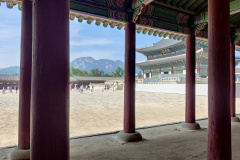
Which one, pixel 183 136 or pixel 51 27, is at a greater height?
pixel 51 27

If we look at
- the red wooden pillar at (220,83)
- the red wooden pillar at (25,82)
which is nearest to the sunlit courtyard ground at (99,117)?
the red wooden pillar at (25,82)

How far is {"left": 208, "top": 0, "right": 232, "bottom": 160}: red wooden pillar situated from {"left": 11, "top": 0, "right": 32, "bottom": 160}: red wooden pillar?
9.48 ft

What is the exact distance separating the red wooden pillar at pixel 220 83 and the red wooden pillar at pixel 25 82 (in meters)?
2.89

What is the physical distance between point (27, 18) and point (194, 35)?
14.6 ft

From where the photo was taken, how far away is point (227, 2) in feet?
7.54

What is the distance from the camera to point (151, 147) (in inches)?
149

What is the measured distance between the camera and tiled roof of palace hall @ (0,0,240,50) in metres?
3.98

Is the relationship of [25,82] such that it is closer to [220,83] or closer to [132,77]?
[132,77]

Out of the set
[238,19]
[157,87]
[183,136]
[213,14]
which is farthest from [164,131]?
[157,87]

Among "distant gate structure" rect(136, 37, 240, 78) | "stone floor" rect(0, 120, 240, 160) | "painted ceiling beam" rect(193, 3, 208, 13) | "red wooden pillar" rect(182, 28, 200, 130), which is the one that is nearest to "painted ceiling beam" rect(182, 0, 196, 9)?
"painted ceiling beam" rect(193, 3, 208, 13)

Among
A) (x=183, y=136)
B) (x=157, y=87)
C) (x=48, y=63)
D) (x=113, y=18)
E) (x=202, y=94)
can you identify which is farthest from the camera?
(x=157, y=87)

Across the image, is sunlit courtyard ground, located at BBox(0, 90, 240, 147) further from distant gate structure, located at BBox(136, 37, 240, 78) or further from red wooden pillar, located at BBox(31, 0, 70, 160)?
distant gate structure, located at BBox(136, 37, 240, 78)

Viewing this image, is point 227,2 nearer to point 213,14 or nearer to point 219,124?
point 213,14

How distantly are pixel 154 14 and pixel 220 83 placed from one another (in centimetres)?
309
